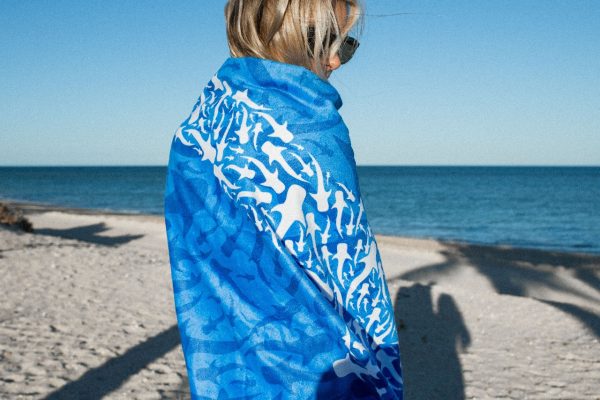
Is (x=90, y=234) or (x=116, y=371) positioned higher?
(x=116, y=371)

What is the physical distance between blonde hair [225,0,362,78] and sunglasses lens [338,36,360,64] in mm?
35

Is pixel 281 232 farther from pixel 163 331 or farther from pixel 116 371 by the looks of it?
pixel 163 331

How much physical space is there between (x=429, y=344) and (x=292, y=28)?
5632 mm

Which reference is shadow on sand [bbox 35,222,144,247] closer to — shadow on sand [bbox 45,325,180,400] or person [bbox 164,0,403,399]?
shadow on sand [bbox 45,325,180,400]

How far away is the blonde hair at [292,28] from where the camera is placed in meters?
1.12

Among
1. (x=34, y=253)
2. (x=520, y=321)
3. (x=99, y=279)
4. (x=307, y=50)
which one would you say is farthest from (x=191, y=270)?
(x=34, y=253)

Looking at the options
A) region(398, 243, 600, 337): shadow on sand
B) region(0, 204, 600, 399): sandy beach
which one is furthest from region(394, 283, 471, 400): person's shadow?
region(398, 243, 600, 337): shadow on sand

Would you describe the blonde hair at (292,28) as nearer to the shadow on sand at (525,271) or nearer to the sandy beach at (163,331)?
the sandy beach at (163,331)

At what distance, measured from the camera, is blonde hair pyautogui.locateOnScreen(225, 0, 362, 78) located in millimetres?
1124

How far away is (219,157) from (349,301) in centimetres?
41

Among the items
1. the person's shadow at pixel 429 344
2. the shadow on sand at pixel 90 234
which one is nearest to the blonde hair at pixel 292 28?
the person's shadow at pixel 429 344

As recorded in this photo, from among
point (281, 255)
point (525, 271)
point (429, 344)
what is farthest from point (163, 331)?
point (525, 271)

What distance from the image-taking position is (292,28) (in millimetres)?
1135

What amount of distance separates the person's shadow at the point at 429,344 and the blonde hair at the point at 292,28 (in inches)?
162
